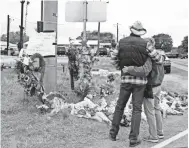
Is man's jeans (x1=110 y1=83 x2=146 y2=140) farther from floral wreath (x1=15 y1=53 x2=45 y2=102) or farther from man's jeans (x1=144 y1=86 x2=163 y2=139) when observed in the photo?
floral wreath (x1=15 y1=53 x2=45 y2=102)

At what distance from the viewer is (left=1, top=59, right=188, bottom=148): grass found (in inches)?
243

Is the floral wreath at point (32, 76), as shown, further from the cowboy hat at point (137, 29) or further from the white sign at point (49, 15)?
the cowboy hat at point (137, 29)

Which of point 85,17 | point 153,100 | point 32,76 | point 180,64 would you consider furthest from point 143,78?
point 180,64

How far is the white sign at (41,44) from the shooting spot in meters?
8.72

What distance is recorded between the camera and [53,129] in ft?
22.6

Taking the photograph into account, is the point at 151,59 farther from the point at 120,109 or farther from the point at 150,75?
the point at 120,109

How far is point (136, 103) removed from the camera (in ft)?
20.3

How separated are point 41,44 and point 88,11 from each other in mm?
1405

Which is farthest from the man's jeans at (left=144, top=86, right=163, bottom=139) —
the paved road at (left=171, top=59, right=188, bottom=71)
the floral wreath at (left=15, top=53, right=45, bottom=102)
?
the paved road at (left=171, top=59, right=188, bottom=71)

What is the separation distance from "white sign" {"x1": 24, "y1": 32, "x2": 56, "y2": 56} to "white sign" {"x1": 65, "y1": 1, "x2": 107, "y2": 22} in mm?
790

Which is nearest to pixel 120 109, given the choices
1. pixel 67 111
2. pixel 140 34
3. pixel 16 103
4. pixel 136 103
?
pixel 136 103

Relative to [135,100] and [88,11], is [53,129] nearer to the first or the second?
[135,100]

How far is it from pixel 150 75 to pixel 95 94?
373 cm

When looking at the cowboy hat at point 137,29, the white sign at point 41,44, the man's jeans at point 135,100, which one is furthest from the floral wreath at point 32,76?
the cowboy hat at point 137,29
